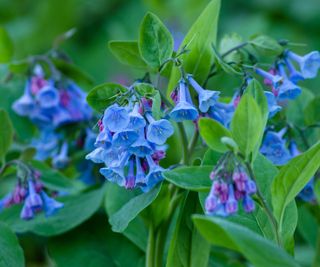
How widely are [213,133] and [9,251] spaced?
0.52 meters

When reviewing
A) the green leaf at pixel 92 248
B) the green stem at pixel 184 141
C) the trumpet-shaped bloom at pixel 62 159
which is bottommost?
the green leaf at pixel 92 248

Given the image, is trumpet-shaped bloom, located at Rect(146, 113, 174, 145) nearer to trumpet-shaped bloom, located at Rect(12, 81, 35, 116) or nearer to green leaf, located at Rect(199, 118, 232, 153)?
green leaf, located at Rect(199, 118, 232, 153)

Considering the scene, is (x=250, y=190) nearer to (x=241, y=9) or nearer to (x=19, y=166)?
(x=19, y=166)

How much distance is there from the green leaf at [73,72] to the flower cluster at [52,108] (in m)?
0.04

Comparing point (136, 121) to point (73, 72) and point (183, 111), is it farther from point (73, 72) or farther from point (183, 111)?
point (73, 72)

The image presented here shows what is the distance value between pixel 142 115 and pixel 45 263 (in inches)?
47.6

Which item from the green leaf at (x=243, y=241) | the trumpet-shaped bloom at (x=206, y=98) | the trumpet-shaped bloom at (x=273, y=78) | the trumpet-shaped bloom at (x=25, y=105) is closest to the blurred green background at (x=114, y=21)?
the trumpet-shaped bloom at (x=25, y=105)

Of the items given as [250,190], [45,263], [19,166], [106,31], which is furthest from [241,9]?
[250,190]

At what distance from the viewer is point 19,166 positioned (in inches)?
55.2

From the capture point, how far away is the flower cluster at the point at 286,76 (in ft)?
4.08

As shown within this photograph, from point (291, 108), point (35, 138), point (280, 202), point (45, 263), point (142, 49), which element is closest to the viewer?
point (280, 202)

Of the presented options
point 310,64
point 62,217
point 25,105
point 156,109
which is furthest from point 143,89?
point 25,105

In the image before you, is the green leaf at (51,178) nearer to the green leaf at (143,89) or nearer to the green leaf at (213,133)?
the green leaf at (143,89)

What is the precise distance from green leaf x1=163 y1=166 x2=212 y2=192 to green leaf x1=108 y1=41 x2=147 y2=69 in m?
0.30
